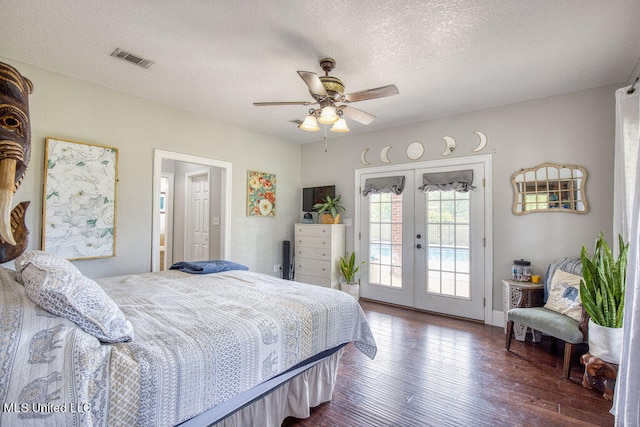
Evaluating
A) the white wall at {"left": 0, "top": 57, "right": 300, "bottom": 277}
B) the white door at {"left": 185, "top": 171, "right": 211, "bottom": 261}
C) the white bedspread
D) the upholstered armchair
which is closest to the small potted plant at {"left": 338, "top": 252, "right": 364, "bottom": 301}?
the white wall at {"left": 0, "top": 57, "right": 300, "bottom": 277}

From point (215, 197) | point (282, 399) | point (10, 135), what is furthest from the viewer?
point (215, 197)

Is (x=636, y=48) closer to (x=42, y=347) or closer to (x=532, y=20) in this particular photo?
(x=532, y=20)

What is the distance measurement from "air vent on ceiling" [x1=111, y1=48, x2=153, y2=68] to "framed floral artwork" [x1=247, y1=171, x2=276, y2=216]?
211 centimetres

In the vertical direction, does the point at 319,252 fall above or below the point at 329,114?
below

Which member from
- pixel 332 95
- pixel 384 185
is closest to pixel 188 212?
pixel 384 185

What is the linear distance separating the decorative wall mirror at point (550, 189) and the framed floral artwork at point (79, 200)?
14.9 feet

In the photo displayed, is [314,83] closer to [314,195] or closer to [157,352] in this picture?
[157,352]

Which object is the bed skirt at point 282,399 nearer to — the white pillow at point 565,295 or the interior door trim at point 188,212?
the white pillow at point 565,295

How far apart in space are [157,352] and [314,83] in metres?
1.94

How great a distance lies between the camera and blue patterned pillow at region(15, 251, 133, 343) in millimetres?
1133

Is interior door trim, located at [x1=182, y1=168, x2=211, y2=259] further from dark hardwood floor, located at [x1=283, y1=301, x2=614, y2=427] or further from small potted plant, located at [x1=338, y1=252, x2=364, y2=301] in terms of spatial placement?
dark hardwood floor, located at [x1=283, y1=301, x2=614, y2=427]

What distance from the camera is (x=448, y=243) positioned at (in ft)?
13.2

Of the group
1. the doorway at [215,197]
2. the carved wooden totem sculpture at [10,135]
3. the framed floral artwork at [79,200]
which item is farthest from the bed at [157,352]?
the doorway at [215,197]

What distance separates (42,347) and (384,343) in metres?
2.79
